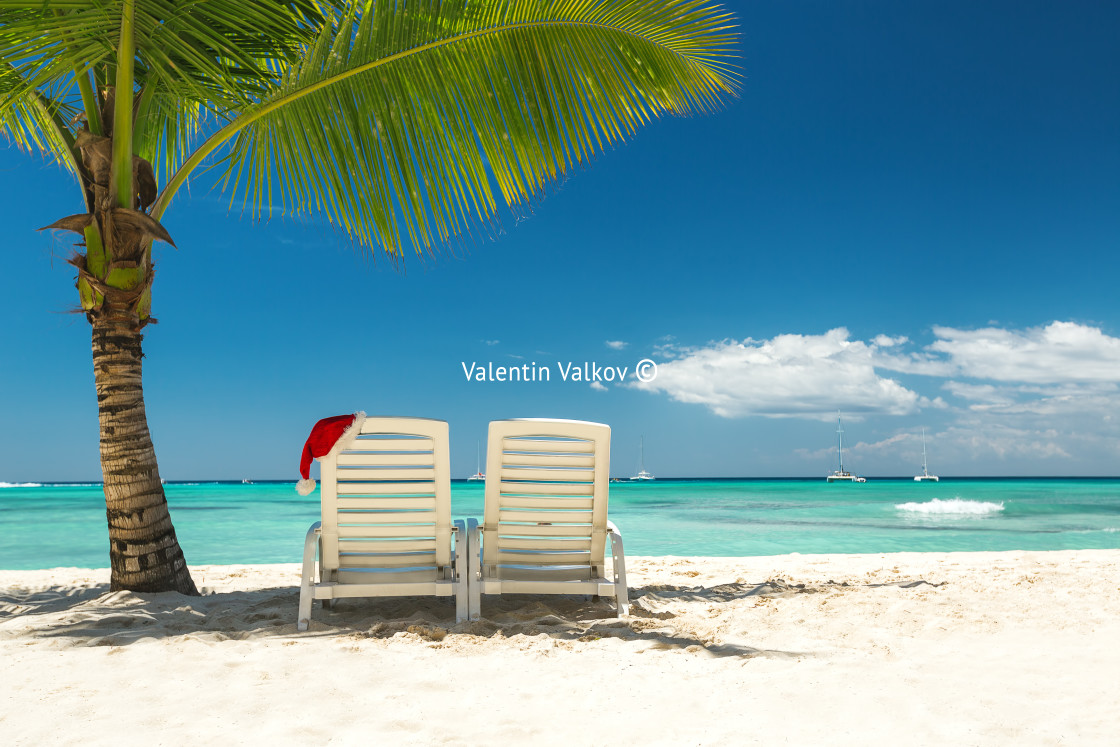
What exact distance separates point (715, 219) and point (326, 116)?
93.2 feet

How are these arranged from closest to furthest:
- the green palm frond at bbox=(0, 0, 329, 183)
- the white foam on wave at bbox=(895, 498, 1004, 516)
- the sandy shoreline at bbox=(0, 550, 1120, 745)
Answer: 1. the sandy shoreline at bbox=(0, 550, 1120, 745)
2. the green palm frond at bbox=(0, 0, 329, 183)
3. the white foam on wave at bbox=(895, 498, 1004, 516)

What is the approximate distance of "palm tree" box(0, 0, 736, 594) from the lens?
12.6 ft

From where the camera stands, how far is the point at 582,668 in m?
2.59

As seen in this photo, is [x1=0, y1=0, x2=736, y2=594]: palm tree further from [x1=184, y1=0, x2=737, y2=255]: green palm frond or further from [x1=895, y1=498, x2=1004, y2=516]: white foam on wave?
[x1=895, y1=498, x2=1004, y2=516]: white foam on wave

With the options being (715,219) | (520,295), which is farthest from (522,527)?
(520,295)

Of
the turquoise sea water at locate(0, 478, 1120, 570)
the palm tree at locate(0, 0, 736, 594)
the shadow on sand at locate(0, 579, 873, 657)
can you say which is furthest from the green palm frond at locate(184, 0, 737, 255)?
the turquoise sea water at locate(0, 478, 1120, 570)

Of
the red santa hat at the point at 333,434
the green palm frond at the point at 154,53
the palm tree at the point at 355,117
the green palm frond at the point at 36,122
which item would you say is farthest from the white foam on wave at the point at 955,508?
the green palm frond at the point at 36,122

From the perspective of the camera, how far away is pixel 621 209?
32688 millimetres

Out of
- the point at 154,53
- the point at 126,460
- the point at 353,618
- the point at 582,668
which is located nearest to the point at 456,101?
the point at 154,53

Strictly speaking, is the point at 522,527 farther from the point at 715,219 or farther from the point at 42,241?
the point at 715,219

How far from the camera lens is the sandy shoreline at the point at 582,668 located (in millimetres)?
1937

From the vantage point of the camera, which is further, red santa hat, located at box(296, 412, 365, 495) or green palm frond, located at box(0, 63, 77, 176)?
green palm frond, located at box(0, 63, 77, 176)

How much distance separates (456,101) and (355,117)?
612 millimetres

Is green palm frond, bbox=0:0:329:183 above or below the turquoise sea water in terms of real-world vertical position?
above
